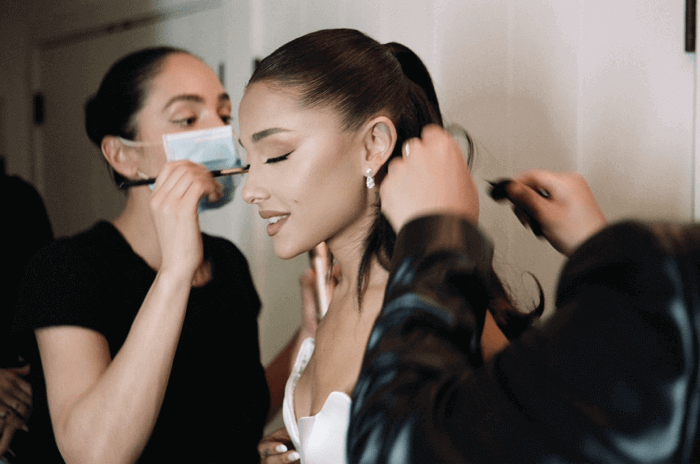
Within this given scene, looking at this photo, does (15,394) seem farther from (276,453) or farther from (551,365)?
(551,365)

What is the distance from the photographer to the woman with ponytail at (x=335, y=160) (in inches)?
32.4

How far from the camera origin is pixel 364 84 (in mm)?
851

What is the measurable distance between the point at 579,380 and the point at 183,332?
910mm

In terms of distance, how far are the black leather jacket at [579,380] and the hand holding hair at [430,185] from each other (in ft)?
0.42

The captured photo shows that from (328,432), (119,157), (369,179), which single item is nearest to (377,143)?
(369,179)

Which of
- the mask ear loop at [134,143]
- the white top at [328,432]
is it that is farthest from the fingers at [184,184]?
the white top at [328,432]

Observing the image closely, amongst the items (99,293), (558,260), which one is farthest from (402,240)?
(558,260)

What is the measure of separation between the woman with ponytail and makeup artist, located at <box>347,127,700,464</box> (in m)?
0.39

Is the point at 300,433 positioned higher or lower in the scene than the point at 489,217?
lower

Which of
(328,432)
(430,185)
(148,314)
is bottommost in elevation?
(328,432)

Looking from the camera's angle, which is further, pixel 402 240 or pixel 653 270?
pixel 402 240

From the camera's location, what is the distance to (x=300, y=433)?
85 centimetres

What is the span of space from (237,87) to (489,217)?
943mm

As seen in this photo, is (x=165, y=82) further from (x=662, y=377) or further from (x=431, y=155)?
(x=662, y=377)
